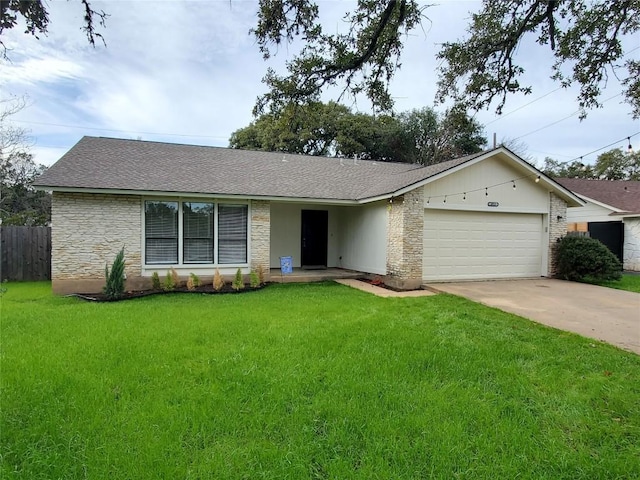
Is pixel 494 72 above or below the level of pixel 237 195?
above

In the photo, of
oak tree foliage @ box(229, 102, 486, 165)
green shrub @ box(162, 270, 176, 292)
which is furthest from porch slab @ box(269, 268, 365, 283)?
oak tree foliage @ box(229, 102, 486, 165)

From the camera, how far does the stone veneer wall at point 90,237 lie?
A: 32.6 feet

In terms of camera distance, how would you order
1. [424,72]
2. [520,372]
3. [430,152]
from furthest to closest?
1. [430,152]
2. [424,72]
3. [520,372]

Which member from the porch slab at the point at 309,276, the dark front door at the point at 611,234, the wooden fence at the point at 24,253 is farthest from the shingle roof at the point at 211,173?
the dark front door at the point at 611,234

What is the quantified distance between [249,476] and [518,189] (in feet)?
40.4

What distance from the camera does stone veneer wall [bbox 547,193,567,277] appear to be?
498 inches

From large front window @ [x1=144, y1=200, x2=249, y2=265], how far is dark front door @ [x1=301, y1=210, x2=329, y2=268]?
11.7 ft

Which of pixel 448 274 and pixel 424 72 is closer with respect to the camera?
pixel 424 72

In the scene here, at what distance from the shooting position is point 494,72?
258 inches

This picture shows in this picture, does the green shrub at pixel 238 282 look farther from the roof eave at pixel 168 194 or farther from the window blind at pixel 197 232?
the roof eave at pixel 168 194

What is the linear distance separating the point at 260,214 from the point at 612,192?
758 inches

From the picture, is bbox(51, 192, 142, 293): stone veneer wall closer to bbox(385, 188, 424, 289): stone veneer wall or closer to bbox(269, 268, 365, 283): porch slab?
bbox(269, 268, 365, 283): porch slab

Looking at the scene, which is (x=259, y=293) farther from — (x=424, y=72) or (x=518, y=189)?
(x=518, y=189)

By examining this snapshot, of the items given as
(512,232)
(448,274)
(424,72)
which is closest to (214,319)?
(424,72)
